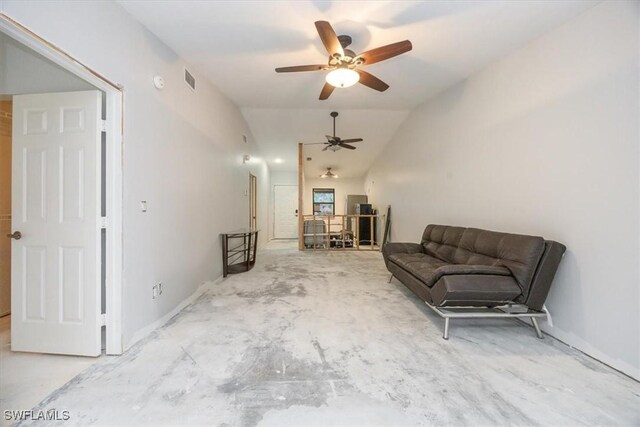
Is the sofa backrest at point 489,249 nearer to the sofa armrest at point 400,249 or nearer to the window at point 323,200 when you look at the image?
the sofa armrest at point 400,249

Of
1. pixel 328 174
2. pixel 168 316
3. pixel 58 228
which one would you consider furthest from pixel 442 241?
pixel 328 174

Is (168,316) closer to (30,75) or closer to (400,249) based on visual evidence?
(30,75)

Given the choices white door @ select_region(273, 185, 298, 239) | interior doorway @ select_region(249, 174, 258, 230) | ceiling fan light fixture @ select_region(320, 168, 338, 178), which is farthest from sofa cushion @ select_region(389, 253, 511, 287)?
white door @ select_region(273, 185, 298, 239)

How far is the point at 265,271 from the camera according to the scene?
4.45 m

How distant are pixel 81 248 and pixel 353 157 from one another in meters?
7.00

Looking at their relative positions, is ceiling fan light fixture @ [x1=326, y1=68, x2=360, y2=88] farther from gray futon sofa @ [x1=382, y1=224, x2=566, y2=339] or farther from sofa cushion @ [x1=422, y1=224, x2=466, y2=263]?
sofa cushion @ [x1=422, y1=224, x2=466, y2=263]

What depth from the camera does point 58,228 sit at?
186 cm

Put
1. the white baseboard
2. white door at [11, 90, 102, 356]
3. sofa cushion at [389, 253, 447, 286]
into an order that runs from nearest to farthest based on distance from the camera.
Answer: white door at [11, 90, 102, 356], the white baseboard, sofa cushion at [389, 253, 447, 286]

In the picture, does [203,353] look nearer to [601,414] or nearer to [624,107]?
[601,414]

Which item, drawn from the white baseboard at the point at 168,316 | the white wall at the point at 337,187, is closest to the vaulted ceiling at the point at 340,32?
the white baseboard at the point at 168,316

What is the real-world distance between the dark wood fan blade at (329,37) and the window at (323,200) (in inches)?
310

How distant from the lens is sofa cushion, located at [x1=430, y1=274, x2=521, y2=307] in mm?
2041

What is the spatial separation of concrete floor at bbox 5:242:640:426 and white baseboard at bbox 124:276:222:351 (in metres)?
0.08

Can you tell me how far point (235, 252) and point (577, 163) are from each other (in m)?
4.48
